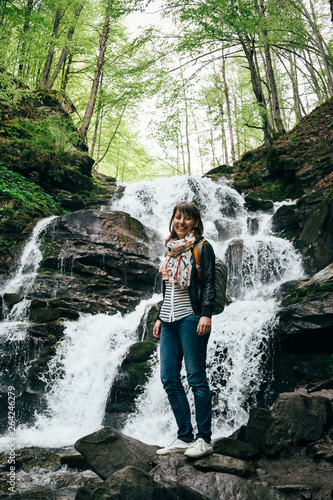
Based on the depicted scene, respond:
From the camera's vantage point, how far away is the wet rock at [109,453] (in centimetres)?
272

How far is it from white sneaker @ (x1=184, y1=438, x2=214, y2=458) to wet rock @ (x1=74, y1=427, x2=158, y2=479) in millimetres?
424

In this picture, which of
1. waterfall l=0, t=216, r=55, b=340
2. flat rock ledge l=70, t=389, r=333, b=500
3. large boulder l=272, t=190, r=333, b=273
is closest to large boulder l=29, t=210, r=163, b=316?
waterfall l=0, t=216, r=55, b=340

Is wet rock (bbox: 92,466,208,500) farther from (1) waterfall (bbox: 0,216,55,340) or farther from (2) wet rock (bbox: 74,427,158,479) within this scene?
(1) waterfall (bbox: 0,216,55,340)

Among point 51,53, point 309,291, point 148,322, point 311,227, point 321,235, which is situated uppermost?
point 51,53

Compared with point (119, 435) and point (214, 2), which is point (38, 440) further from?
point (214, 2)

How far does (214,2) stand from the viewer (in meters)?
8.68

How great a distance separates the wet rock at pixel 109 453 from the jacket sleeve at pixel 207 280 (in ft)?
4.47

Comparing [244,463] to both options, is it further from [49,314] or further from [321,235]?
[321,235]

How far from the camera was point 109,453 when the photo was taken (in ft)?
9.25

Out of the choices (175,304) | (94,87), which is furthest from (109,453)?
(94,87)

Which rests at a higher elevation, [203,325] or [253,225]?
[253,225]

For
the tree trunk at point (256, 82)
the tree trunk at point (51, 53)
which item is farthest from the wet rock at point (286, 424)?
the tree trunk at point (51, 53)

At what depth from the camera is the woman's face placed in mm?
3023

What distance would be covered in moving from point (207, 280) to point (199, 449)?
1.30 m
